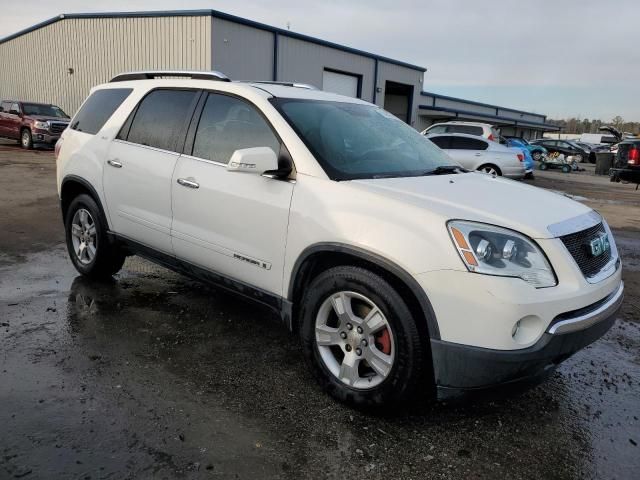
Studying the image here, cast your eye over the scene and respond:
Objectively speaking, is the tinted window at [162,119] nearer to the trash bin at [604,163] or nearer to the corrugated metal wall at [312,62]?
the corrugated metal wall at [312,62]

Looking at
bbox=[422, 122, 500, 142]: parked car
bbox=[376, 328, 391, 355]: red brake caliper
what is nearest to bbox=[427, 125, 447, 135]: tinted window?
bbox=[422, 122, 500, 142]: parked car

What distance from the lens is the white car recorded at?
15562mm

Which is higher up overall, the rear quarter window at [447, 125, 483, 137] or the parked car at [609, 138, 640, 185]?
the rear quarter window at [447, 125, 483, 137]

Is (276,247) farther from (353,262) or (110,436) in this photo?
(110,436)

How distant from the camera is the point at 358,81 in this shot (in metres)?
28.2

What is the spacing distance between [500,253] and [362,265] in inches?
28.8

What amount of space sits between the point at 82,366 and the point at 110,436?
0.89m

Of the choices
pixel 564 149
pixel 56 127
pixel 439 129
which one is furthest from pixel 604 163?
pixel 56 127

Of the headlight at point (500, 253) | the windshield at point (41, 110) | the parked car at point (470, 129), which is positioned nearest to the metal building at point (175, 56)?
the windshield at point (41, 110)

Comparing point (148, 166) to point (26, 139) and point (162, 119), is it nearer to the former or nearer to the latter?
point (162, 119)

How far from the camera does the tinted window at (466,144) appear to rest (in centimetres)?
1583

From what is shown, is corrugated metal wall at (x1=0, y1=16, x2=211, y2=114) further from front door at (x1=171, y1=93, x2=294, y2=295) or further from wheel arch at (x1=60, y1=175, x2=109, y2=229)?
front door at (x1=171, y1=93, x2=294, y2=295)

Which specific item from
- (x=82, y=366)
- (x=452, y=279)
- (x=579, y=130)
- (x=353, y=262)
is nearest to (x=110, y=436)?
(x=82, y=366)

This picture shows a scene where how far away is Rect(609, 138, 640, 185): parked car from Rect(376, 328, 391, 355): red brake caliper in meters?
9.80
